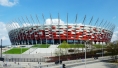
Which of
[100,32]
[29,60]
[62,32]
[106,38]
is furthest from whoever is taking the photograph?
[106,38]

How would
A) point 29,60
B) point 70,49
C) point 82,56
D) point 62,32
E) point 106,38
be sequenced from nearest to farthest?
1. point 29,60
2. point 82,56
3. point 70,49
4. point 62,32
5. point 106,38

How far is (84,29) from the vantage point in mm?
111062

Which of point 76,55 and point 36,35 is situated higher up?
point 36,35

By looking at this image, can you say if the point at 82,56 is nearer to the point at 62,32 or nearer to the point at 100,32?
the point at 62,32

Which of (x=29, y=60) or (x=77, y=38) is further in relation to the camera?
(x=77, y=38)

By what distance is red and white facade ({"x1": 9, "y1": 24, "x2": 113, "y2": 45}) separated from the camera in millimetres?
108375

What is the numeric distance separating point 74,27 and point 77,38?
718cm

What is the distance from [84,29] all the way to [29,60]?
175 feet

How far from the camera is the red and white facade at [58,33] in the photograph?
108m

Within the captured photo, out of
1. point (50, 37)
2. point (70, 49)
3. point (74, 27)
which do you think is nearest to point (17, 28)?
point (50, 37)

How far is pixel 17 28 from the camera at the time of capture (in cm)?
12094

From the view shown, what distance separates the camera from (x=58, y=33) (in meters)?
109

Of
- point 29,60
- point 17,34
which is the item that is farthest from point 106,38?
point 29,60

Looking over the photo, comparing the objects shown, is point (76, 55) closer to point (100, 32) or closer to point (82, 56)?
point (82, 56)
